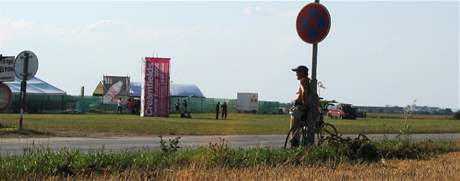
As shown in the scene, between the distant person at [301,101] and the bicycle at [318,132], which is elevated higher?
the distant person at [301,101]

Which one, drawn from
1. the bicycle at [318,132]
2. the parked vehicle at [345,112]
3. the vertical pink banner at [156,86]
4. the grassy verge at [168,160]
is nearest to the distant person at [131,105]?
the vertical pink banner at [156,86]

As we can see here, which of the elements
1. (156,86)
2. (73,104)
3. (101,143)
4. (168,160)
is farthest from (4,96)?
(73,104)

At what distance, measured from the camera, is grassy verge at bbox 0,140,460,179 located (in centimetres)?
990

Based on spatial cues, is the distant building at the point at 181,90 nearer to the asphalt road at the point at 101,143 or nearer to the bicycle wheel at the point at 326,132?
the asphalt road at the point at 101,143

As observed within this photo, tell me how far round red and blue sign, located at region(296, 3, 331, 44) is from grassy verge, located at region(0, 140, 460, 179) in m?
2.12

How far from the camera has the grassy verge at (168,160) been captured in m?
9.90

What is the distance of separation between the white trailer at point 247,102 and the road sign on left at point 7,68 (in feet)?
220

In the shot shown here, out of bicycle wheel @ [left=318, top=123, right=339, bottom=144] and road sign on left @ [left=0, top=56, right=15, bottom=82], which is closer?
bicycle wheel @ [left=318, top=123, right=339, bottom=144]

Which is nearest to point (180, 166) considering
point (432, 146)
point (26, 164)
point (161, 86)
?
point (26, 164)

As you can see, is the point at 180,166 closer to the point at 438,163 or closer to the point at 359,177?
the point at 359,177

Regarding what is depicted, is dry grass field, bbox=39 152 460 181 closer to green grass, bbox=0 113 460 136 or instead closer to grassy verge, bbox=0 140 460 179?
grassy verge, bbox=0 140 460 179

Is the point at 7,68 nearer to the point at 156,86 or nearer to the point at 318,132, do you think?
the point at 318,132

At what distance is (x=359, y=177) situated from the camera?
33.4ft

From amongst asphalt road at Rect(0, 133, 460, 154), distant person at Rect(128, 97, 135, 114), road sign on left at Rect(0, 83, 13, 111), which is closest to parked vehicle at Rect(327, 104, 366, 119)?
distant person at Rect(128, 97, 135, 114)
